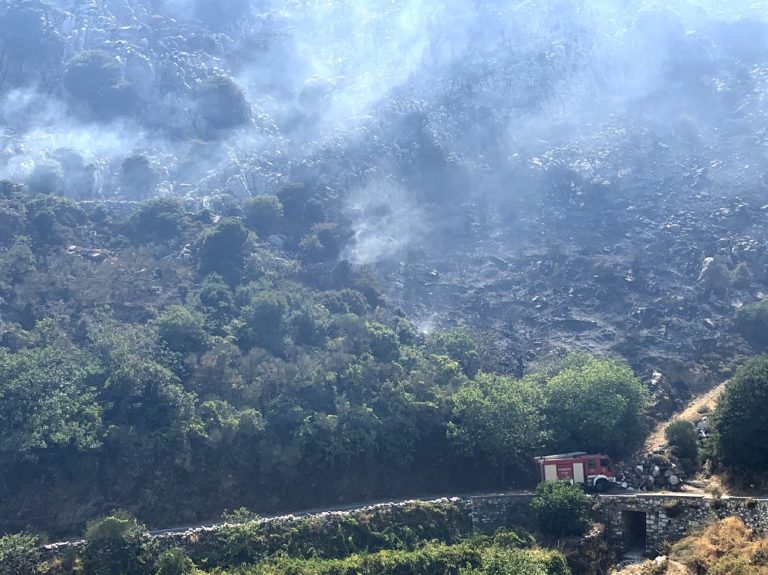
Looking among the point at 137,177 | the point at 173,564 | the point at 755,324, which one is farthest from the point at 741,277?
the point at 137,177

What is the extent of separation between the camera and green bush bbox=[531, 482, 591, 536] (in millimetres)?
35500

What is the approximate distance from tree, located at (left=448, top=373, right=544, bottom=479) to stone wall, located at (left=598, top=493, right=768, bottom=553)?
6.23 metres

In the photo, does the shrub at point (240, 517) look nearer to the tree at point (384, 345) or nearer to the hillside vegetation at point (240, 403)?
the hillside vegetation at point (240, 403)

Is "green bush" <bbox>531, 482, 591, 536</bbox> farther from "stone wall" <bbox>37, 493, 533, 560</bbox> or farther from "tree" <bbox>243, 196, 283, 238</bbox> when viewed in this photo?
"tree" <bbox>243, 196, 283, 238</bbox>

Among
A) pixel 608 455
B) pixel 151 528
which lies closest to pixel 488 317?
pixel 608 455

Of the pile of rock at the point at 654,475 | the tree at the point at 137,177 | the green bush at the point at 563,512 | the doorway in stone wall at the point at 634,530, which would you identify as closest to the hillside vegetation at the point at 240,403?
the pile of rock at the point at 654,475

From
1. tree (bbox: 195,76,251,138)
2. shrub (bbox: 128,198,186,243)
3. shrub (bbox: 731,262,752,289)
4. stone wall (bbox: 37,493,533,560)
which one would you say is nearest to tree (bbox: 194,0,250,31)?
tree (bbox: 195,76,251,138)

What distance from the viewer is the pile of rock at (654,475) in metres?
39.1

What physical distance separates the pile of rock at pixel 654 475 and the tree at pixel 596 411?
253 cm

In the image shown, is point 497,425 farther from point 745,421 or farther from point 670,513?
point 745,421

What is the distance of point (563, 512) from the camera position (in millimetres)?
35719

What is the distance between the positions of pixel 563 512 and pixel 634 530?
13.5 ft

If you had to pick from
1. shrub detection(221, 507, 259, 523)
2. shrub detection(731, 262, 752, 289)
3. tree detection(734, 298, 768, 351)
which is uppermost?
shrub detection(731, 262, 752, 289)

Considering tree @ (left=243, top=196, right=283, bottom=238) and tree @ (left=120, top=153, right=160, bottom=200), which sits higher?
tree @ (left=120, top=153, right=160, bottom=200)
